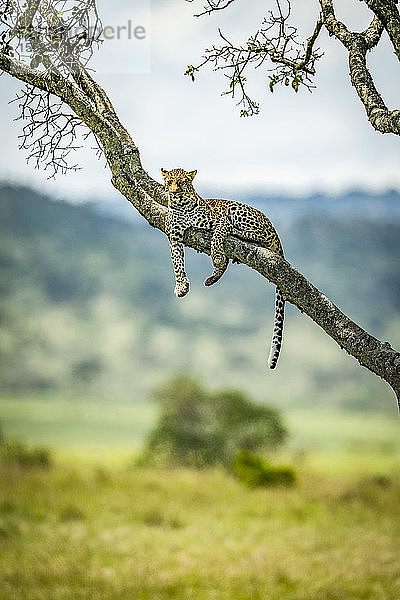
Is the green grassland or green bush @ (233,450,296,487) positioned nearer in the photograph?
the green grassland

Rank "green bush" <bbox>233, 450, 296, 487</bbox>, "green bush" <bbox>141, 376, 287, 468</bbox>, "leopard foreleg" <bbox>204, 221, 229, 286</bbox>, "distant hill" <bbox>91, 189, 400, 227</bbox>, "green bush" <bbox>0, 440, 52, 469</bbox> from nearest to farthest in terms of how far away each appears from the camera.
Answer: "leopard foreleg" <bbox>204, 221, 229, 286</bbox>, "green bush" <bbox>233, 450, 296, 487</bbox>, "green bush" <bbox>0, 440, 52, 469</bbox>, "green bush" <bbox>141, 376, 287, 468</bbox>, "distant hill" <bbox>91, 189, 400, 227</bbox>

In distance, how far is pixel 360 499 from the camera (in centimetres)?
1212

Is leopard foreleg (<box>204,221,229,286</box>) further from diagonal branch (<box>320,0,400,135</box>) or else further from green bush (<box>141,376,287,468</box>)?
green bush (<box>141,376,287,468</box>)

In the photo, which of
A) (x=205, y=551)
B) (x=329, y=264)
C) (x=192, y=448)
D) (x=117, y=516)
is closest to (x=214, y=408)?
(x=192, y=448)

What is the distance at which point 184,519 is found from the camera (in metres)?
10.8

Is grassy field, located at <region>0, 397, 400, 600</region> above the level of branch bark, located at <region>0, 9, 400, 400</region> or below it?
below

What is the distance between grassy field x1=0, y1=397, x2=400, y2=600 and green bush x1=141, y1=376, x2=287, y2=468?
0.39m

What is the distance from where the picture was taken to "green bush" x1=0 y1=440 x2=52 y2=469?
1334 cm

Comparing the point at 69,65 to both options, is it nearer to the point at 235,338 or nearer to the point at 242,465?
the point at 242,465

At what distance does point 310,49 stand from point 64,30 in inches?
55.5

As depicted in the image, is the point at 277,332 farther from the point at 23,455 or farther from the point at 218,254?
the point at 23,455

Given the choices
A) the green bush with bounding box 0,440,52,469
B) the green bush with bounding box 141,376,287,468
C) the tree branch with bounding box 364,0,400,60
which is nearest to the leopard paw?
the tree branch with bounding box 364,0,400,60

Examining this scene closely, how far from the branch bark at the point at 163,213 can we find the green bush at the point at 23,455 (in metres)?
10.2

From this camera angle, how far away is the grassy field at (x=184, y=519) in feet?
27.8
